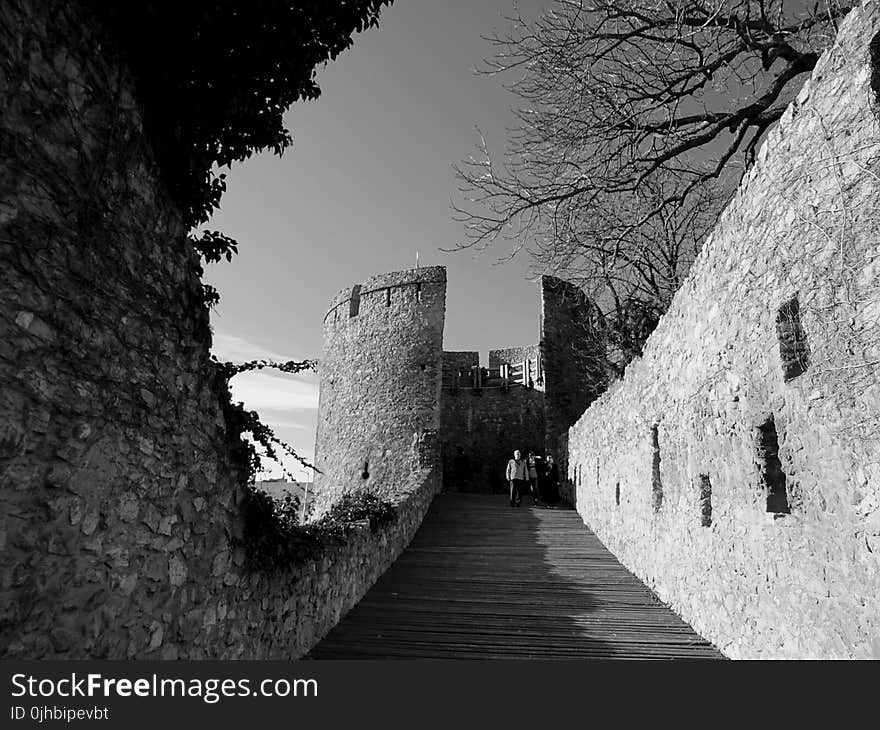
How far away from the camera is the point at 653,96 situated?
6.92 m

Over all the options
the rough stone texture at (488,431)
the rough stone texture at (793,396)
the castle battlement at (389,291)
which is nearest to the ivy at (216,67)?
the rough stone texture at (793,396)

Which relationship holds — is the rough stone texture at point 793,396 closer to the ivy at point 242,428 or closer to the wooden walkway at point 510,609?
the wooden walkway at point 510,609

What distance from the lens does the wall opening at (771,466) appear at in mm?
3756

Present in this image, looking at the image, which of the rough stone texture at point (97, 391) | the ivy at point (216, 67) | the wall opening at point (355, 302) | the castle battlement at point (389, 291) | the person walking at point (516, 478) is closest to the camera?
the rough stone texture at point (97, 391)

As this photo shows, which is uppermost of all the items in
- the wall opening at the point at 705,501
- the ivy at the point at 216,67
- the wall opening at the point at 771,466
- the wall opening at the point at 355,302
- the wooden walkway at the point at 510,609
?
the wall opening at the point at 355,302

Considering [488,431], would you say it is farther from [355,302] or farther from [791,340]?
[791,340]

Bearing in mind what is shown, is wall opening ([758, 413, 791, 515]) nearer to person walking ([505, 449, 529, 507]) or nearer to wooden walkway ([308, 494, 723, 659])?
wooden walkway ([308, 494, 723, 659])

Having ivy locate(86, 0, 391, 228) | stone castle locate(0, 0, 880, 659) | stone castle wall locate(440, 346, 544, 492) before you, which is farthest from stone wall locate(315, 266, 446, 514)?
ivy locate(86, 0, 391, 228)

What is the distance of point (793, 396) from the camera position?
340 centimetres

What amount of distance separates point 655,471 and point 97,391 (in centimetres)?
590

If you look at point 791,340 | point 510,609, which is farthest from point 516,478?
point 791,340

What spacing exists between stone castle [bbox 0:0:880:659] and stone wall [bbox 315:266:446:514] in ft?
39.0

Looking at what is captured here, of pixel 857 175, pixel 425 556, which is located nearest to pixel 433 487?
pixel 425 556

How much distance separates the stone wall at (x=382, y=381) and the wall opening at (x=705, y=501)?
38.0ft
